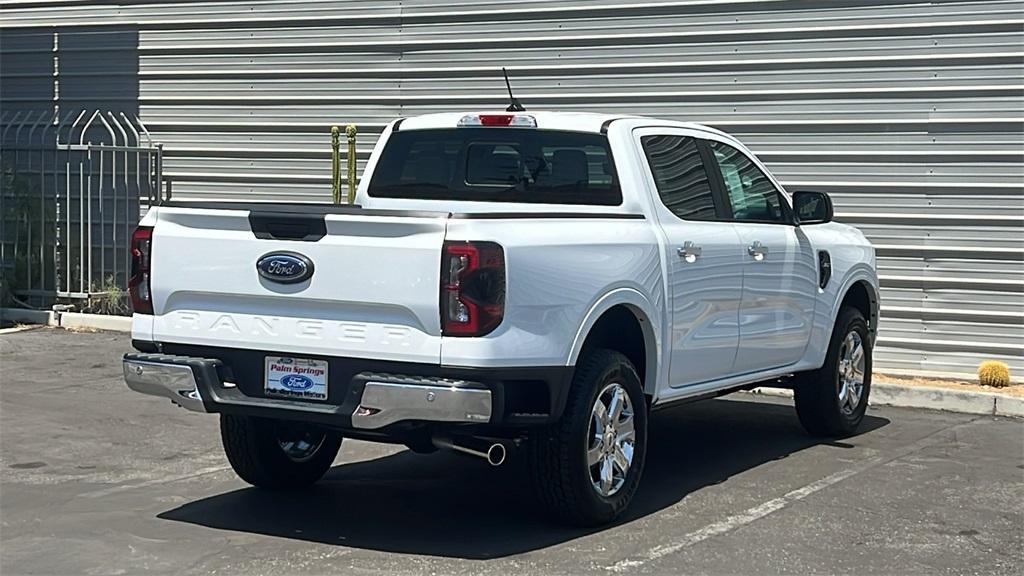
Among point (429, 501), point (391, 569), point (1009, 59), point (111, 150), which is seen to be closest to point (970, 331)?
point (1009, 59)

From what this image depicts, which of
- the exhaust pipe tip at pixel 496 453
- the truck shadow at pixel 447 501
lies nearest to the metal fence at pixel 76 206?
the truck shadow at pixel 447 501

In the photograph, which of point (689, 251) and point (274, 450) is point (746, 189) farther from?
point (274, 450)

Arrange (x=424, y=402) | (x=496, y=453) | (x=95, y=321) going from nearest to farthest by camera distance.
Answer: (x=424, y=402) < (x=496, y=453) < (x=95, y=321)

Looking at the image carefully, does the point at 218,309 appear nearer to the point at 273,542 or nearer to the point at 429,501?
the point at 273,542

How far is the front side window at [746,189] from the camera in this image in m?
8.16

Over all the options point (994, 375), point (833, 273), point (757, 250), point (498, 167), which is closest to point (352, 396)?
point (498, 167)

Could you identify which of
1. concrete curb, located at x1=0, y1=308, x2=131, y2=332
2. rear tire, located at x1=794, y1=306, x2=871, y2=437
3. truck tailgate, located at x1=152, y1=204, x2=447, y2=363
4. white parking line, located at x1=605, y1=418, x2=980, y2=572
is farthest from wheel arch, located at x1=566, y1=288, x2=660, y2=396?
concrete curb, located at x1=0, y1=308, x2=131, y2=332

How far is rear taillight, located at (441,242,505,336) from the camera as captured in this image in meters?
5.86

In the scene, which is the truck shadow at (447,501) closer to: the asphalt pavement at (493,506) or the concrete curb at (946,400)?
the asphalt pavement at (493,506)

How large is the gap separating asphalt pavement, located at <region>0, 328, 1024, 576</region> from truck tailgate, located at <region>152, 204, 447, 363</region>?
0.89m

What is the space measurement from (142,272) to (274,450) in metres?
1.19

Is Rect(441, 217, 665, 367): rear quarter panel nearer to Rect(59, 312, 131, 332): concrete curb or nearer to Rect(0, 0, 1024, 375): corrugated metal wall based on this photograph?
Rect(0, 0, 1024, 375): corrugated metal wall

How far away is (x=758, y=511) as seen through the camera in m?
6.99

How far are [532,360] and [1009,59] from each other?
6.51 m
